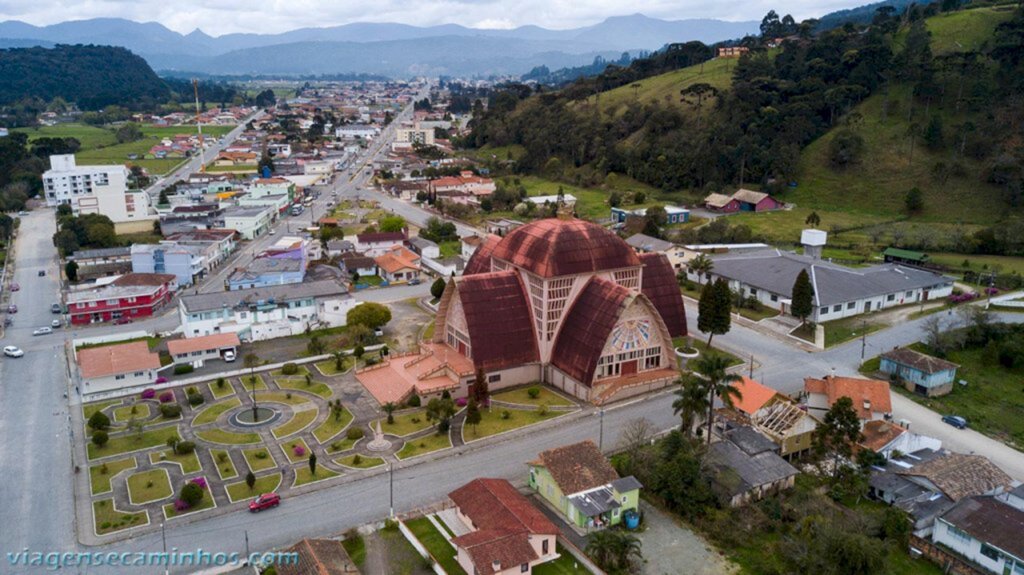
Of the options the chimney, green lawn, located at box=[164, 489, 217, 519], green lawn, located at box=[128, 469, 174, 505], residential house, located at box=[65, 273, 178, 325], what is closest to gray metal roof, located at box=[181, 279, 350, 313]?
residential house, located at box=[65, 273, 178, 325]

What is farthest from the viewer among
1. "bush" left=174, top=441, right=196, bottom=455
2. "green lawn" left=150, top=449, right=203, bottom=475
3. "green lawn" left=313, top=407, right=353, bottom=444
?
"green lawn" left=313, top=407, right=353, bottom=444

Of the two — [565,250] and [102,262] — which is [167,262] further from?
[565,250]

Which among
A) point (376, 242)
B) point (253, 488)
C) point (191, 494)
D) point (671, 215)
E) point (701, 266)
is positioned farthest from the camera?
point (671, 215)

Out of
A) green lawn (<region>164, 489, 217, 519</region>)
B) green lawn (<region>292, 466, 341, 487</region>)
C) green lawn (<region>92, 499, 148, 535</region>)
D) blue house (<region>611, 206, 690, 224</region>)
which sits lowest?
green lawn (<region>92, 499, 148, 535</region>)

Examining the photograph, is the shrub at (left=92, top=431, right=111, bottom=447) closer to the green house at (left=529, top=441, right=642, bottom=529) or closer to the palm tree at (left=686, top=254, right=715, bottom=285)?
the green house at (left=529, top=441, right=642, bottom=529)

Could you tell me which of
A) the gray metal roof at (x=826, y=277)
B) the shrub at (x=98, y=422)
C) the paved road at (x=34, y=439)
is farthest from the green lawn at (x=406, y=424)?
the gray metal roof at (x=826, y=277)

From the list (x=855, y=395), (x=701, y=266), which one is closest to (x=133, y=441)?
(x=855, y=395)
